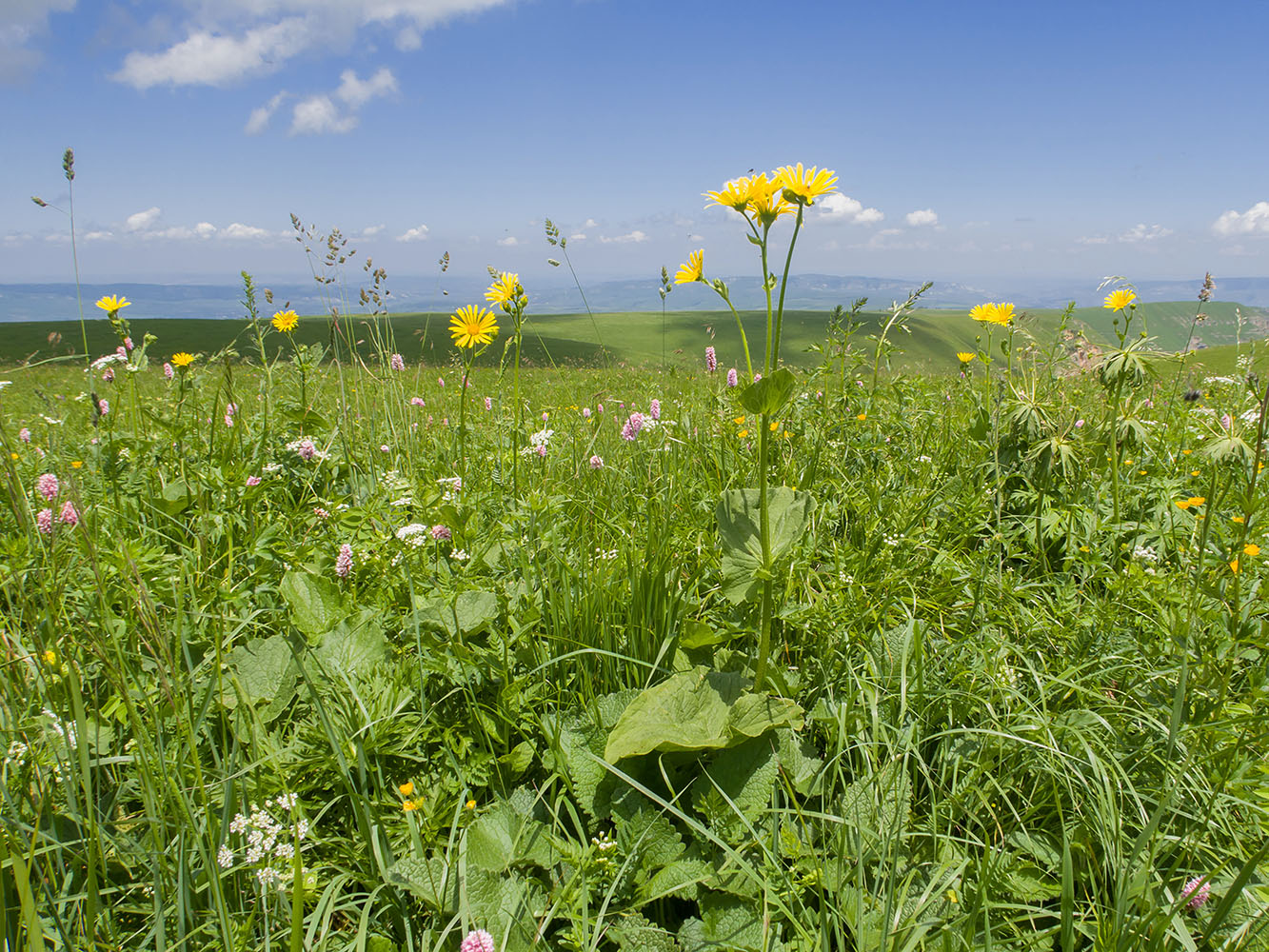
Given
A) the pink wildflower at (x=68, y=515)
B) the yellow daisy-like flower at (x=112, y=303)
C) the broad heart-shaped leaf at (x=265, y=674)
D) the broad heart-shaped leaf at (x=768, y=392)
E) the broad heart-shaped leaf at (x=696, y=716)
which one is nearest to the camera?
the broad heart-shaped leaf at (x=768, y=392)

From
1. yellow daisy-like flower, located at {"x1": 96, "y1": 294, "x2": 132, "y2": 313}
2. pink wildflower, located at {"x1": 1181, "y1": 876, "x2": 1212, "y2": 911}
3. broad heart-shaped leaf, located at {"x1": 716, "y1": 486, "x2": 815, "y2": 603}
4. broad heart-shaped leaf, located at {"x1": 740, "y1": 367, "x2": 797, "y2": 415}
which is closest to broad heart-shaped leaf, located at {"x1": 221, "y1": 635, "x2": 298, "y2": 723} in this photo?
broad heart-shaped leaf, located at {"x1": 716, "y1": 486, "x2": 815, "y2": 603}

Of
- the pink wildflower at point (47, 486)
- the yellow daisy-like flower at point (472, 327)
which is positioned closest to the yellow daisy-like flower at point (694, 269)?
the yellow daisy-like flower at point (472, 327)

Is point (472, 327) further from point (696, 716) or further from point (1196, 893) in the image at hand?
point (1196, 893)

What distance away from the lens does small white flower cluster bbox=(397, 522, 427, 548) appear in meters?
2.20

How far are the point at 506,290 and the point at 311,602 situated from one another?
144 cm

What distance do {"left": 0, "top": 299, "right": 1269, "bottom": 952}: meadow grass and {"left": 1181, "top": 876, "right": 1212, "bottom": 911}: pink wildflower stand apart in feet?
0.14

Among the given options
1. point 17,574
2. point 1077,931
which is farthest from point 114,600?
point 1077,931

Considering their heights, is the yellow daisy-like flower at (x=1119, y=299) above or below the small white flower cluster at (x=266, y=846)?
above

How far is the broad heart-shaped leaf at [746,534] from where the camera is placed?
1.81 metres

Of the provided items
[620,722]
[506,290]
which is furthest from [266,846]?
[506,290]

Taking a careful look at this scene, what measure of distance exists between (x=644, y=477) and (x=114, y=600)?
6.90ft

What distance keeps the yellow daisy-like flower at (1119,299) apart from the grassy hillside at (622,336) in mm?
240

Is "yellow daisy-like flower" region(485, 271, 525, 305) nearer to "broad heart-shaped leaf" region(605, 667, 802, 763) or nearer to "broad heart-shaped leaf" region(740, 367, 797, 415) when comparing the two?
"broad heart-shaped leaf" region(740, 367, 797, 415)

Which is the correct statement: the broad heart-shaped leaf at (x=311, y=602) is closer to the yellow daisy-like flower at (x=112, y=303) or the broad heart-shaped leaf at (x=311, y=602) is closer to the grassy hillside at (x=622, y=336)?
the grassy hillside at (x=622, y=336)
